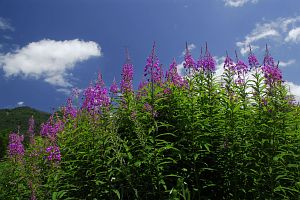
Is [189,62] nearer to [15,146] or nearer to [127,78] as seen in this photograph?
[127,78]

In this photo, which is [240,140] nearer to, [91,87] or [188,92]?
[188,92]

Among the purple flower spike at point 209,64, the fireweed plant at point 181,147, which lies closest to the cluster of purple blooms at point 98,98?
the fireweed plant at point 181,147

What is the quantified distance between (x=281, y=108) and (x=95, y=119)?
3491 millimetres

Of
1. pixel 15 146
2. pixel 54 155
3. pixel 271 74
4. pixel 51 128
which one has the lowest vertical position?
pixel 54 155

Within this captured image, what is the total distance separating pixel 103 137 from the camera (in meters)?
6.52

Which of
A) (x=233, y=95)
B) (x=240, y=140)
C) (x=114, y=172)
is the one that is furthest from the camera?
(x=233, y=95)

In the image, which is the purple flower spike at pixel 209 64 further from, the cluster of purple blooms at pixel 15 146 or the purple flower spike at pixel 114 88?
the cluster of purple blooms at pixel 15 146

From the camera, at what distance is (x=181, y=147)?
22.7 ft

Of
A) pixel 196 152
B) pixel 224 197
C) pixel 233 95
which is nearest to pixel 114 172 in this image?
pixel 196 152

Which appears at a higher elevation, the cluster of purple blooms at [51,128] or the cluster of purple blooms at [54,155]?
the cluster of purple blooms at [51,128]

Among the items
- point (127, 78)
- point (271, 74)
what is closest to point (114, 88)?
point (127, 78)

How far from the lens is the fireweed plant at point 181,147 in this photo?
21.1ft

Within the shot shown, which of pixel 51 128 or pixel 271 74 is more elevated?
pixel 271 74

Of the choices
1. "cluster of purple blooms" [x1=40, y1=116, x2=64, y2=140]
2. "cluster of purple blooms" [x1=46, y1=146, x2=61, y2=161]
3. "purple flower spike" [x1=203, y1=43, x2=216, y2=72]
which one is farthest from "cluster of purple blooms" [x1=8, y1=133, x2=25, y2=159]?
"purple flower spike" [x1=203, y1=43, x2=216, y2=72]
